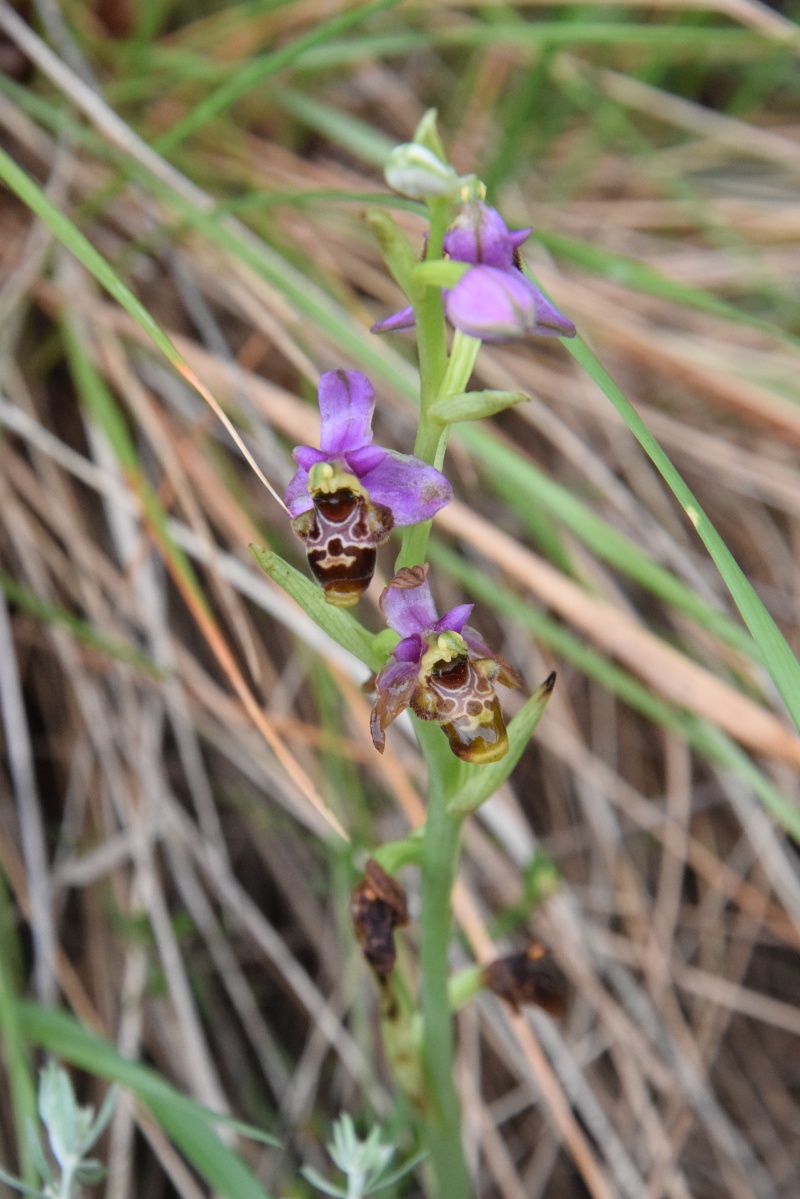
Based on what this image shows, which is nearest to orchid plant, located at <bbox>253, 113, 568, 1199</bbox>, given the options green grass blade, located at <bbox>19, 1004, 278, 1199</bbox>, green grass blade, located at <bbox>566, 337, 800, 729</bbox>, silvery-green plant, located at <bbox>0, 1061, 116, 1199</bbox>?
green grass blade, located at <bbox>566, 337, 800, 729</bbox>

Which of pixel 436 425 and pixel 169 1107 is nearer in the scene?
pixel 436 425

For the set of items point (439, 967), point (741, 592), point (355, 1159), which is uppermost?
point (741, 592)

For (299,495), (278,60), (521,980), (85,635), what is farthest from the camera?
(85,635)

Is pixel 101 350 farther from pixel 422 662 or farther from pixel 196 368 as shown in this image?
pixel 422 662

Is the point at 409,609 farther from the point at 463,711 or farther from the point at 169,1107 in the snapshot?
the point at 169,1107

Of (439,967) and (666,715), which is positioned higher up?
(666,715)

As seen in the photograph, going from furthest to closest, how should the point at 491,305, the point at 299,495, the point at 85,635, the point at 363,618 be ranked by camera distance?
the point at 363,618 → the point at 85,635 → the point at 299,495 → the point at 491,305

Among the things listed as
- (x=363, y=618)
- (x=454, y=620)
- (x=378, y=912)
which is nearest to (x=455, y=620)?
(x=454, y=620)
